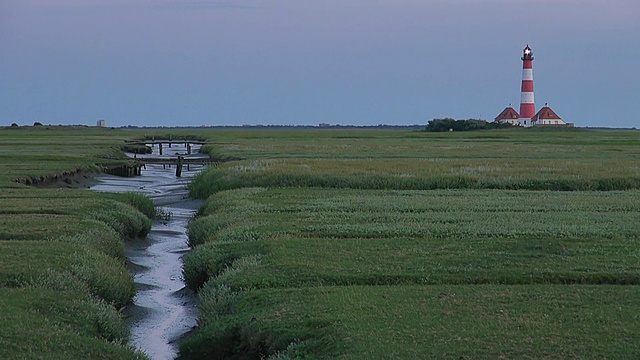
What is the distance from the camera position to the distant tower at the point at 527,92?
129 m

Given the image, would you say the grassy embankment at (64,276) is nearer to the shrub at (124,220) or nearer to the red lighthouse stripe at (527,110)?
the shrub at (124,220)

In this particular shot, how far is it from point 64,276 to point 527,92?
123843mm

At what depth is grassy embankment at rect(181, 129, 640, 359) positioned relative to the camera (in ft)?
37.1

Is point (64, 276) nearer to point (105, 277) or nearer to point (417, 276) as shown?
point (105, 277)

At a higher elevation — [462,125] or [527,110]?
[527,110]

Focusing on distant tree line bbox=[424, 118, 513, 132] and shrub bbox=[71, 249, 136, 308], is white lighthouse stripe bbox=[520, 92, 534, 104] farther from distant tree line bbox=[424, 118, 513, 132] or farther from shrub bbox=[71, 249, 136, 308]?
shrub bbox=[71, 249, 136, 308]

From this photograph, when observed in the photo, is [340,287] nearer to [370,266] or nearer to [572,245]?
[370,266]

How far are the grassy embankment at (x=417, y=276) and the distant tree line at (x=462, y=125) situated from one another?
114 m

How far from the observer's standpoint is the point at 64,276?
49.3 ft

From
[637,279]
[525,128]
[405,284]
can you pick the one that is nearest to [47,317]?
[405,284]

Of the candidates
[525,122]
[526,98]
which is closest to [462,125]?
[525,122]

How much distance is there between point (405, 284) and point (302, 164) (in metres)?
28.2

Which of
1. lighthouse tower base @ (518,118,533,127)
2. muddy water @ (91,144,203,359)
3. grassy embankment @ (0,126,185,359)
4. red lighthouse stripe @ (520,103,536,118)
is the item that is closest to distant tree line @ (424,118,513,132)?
lighthouse tower base @ (518,118,533,127)

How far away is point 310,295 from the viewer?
13.9 m
